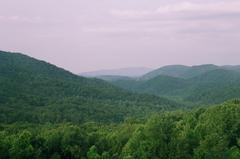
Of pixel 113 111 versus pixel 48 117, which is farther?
pixel 113 111

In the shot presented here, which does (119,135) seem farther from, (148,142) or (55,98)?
(55,98)

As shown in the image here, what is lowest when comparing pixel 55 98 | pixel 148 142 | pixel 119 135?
pixel 119 135

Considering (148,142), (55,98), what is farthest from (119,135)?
(55,98)

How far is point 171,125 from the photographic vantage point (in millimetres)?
52719

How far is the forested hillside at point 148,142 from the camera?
49312mm

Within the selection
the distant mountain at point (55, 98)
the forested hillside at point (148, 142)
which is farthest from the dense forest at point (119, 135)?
the distant mountain at point (55, 98)

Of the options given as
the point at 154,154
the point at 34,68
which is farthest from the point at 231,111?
the point at 34,68

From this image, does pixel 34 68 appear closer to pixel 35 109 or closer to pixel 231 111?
pixel 35 109

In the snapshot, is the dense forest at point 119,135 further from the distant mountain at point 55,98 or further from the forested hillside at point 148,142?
the distant mountain at point 55,98

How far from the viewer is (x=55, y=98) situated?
12312 cm

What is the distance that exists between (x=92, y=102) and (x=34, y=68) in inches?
1840

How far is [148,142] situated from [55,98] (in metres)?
75.0

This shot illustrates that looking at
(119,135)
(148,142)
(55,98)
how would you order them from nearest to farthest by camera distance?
(148,142), (119,135), (55,98)

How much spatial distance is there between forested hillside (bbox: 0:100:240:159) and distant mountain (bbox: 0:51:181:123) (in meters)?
31.3
